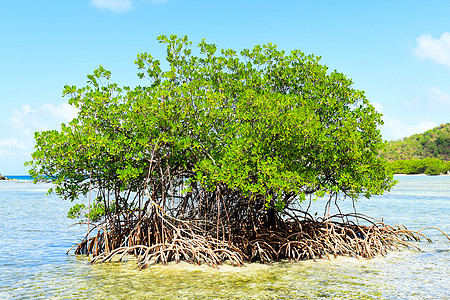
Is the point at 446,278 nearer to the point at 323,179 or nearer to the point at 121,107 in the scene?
the point at 323,179

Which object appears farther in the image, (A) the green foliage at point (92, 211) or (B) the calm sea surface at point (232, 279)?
(A) the green foliage at point (92, 211)

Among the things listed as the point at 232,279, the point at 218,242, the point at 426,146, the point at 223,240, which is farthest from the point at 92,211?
the point at 426,146

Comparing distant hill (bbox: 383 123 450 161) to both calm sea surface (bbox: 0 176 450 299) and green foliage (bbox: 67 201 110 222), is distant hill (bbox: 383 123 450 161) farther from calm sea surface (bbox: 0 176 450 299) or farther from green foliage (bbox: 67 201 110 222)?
green foliage (bbox: 67 201 110 222)

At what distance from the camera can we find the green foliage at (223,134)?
8797 mm

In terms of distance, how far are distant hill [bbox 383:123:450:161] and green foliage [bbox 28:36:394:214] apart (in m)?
97.1

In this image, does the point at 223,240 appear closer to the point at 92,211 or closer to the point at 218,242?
the point at 218,242

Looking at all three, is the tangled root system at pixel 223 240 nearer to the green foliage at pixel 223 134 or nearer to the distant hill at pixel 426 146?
the green foliage at pixel 223 134

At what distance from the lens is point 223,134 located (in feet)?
30.4

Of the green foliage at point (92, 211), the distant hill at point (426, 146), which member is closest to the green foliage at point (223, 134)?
the green foliage at point (92, 211)

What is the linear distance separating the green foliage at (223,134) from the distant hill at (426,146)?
9708 centimetres

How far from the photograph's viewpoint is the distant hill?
341 feet

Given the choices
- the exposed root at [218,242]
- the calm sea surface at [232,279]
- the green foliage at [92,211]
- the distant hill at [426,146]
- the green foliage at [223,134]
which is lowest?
the calm sea surface at [232,279]

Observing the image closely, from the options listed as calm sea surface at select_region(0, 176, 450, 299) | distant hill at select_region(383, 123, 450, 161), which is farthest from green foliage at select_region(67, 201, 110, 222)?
distant hill at select_region(383, 123, 450, 161)

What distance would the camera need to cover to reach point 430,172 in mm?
89312
